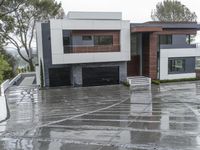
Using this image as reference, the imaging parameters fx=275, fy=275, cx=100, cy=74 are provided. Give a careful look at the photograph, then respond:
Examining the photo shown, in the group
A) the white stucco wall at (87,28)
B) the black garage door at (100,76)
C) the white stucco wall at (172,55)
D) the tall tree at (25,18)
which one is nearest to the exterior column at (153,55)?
the white stucco wall at (172,55)

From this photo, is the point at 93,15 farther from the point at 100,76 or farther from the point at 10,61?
the point at 10,61

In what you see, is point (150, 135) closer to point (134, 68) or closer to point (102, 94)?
point (102, 94)

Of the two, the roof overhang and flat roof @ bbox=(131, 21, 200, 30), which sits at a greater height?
flat roof @ bbox=(131, 21, 200, 30)

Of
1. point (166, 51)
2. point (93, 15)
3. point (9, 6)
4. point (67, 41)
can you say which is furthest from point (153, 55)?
point (9, 6)

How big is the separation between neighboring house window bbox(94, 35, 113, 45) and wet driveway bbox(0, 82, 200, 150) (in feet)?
18.8

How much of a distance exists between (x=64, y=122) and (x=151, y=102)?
787 cm

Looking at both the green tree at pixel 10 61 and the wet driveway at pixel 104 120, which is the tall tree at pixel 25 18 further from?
the wet driveway at pixel 104 120

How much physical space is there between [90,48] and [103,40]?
73.1 inches

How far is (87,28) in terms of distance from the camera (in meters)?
27.7

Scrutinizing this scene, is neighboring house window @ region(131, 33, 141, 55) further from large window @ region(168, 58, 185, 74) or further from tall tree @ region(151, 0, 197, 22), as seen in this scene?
tall tree @ region(151, 0, 197, 22)

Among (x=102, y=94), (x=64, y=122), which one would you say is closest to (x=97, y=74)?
(x=102, y=94)

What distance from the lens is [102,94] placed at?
2445 centimetres

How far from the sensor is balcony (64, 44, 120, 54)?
27.8m

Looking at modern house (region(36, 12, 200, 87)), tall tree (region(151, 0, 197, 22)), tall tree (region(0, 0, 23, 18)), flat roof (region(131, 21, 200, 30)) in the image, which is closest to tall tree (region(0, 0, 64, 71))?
tall tree (region(0, 0, 23, 18))
